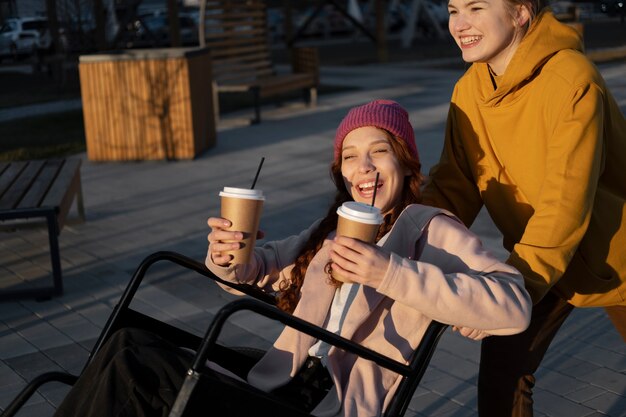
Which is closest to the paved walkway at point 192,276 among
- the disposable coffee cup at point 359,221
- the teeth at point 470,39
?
the teeth at point 470,39

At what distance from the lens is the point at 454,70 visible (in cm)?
1933

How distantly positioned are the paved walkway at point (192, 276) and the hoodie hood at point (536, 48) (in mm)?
1776

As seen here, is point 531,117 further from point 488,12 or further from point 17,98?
point 17,98

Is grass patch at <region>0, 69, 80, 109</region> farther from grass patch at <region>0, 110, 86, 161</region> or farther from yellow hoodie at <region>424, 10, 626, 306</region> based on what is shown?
yellow hoodie at <region>424, 10, 626, 306</region>

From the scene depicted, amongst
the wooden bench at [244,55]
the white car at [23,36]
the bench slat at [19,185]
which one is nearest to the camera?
the bench slat at [19,185]

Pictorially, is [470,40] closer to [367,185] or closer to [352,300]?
[367,185]

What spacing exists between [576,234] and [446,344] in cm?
240

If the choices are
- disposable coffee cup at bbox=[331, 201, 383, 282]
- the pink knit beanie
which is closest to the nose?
the pink knit beanie

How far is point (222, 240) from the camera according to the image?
2.64 m

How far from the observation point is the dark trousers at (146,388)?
2.24 m

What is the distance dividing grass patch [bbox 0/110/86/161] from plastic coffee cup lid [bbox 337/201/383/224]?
942cm

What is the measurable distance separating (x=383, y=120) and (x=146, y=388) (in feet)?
3.40

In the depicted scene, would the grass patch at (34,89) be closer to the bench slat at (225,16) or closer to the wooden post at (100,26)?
the wooden post at (100,26)

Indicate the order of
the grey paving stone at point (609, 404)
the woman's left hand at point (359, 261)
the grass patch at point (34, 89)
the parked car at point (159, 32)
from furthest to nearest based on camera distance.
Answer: the parked car at point (159, 32) < the grass patch at point (34, 89) < the grey paving stone at point (609, 404) < the woman's left hand at point (359, 261)
